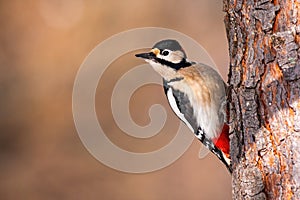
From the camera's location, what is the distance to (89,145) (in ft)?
20.3

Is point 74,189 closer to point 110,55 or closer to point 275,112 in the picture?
point 110,55

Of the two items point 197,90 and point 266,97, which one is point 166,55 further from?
point 266,97

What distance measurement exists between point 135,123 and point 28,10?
199 centimetres

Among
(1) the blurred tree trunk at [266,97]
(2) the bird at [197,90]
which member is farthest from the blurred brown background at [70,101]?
(1) the blurred tree trunk at [266,97]

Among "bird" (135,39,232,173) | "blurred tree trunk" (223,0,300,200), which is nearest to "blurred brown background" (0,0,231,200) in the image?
"bird" (135,39,232,173)

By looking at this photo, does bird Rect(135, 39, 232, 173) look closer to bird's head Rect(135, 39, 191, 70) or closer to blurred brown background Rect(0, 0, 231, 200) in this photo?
bird's head Rect(135, 39, 191, 70)

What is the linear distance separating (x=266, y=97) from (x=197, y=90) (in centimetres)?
68

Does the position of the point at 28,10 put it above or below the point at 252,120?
above

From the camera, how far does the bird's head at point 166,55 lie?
260 centimetres

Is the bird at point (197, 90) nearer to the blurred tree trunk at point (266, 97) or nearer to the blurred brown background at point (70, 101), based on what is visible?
the blurred tree trunk at point (266, 97)

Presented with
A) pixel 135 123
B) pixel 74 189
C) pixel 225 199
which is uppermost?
pixel 135 123

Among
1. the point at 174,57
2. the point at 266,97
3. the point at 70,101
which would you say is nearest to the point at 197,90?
the point at 174,57

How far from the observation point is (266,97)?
1980mm

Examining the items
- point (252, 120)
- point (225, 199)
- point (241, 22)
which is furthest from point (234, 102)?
point (225, 199)
